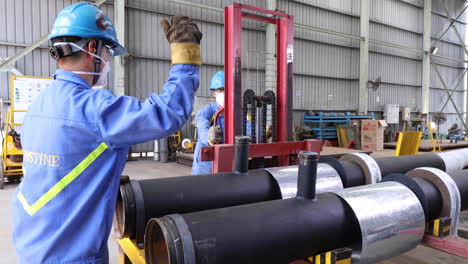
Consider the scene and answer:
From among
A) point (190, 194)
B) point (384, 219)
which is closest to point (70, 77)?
point (190, 194)

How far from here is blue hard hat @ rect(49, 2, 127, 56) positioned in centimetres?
127

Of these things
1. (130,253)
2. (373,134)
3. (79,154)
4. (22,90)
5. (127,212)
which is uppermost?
(22,90)

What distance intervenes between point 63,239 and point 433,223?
1.81 metres

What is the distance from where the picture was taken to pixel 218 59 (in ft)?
34.7

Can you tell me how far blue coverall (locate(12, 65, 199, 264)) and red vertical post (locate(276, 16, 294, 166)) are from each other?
1798mm

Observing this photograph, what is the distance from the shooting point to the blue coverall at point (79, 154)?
3.65 ft

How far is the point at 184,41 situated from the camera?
1.28 m

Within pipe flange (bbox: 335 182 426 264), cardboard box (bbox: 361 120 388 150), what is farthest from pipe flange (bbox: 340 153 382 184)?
cardboard box (bbox: 361 120 388 150)

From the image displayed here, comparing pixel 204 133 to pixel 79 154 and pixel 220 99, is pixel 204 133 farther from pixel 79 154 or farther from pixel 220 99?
pixel 79 154

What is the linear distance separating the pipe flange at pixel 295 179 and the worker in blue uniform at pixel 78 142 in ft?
3.29

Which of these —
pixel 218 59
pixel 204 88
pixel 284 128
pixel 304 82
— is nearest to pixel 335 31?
pixel 304 82

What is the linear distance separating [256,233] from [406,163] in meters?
2.07

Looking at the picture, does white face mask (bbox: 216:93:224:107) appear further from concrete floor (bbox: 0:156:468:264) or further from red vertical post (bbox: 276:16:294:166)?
concrete floor (bbox: 0:156:468:264)

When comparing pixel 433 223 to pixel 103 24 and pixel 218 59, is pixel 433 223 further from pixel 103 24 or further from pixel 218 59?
pixel 218 59
